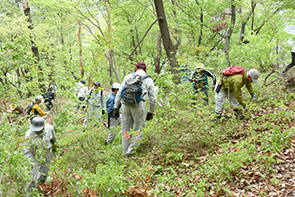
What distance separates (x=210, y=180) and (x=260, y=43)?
623cm

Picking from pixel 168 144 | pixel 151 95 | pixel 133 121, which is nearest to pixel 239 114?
pixel 168 144

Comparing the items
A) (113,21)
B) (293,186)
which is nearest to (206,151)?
(293,186)

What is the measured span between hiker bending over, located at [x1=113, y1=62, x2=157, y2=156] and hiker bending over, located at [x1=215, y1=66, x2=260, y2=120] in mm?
1834

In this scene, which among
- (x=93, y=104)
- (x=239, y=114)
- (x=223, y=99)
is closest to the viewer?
(x=239, y=114)

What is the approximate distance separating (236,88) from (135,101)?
2643 mm

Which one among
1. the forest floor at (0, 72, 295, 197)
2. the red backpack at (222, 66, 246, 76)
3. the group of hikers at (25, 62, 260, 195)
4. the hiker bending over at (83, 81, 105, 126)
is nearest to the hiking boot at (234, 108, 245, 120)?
the group of hikers at (25, 62, 260, 195)

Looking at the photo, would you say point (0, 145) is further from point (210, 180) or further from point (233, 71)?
point (233, 71)

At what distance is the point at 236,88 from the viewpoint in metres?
5.20

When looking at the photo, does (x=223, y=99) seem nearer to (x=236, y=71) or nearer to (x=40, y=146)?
(x=236, y=71)

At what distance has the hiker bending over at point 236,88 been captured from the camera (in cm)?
517

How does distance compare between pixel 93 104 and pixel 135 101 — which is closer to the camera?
pixel 135 101

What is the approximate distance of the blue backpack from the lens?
465cm

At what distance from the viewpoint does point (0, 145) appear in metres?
2.46

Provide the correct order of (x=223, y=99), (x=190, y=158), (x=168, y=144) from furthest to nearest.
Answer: (x=223, y=99) < (x=168, y=144) < (x=190, y=158)
